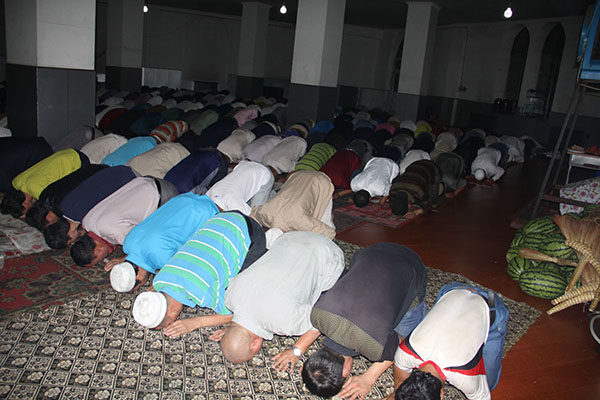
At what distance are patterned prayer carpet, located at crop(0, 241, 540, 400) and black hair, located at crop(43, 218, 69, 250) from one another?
721 millimetres

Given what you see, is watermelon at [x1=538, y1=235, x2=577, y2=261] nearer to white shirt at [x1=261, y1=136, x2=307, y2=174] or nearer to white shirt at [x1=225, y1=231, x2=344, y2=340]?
white shirt at [x1=225, y1=231, x2=344, y2=340]

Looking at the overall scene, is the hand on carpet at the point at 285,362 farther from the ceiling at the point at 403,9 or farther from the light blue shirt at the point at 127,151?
the ceiling at the point at 403,9

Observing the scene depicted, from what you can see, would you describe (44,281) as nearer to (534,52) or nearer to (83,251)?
(83,251)

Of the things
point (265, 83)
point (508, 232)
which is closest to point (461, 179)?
point (508, 232)

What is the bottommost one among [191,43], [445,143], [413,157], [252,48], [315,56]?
[413,157]

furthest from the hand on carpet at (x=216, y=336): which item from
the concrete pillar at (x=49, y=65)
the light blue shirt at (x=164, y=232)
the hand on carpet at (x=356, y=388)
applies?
the concrete pillar at (x=49, y=65)

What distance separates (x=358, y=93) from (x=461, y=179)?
431 inches

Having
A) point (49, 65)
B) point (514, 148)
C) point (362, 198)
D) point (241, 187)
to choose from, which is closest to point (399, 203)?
point (362, 198)

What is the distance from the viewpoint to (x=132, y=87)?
11.5 m

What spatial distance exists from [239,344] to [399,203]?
9.73 feet

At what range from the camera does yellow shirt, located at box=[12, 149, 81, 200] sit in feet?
12.7

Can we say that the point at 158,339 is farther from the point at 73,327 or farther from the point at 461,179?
the point at 461,179

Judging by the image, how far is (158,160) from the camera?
14.8 ft

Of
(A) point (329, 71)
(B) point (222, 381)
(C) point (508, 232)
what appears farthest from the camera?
(A) point (329, 71)
